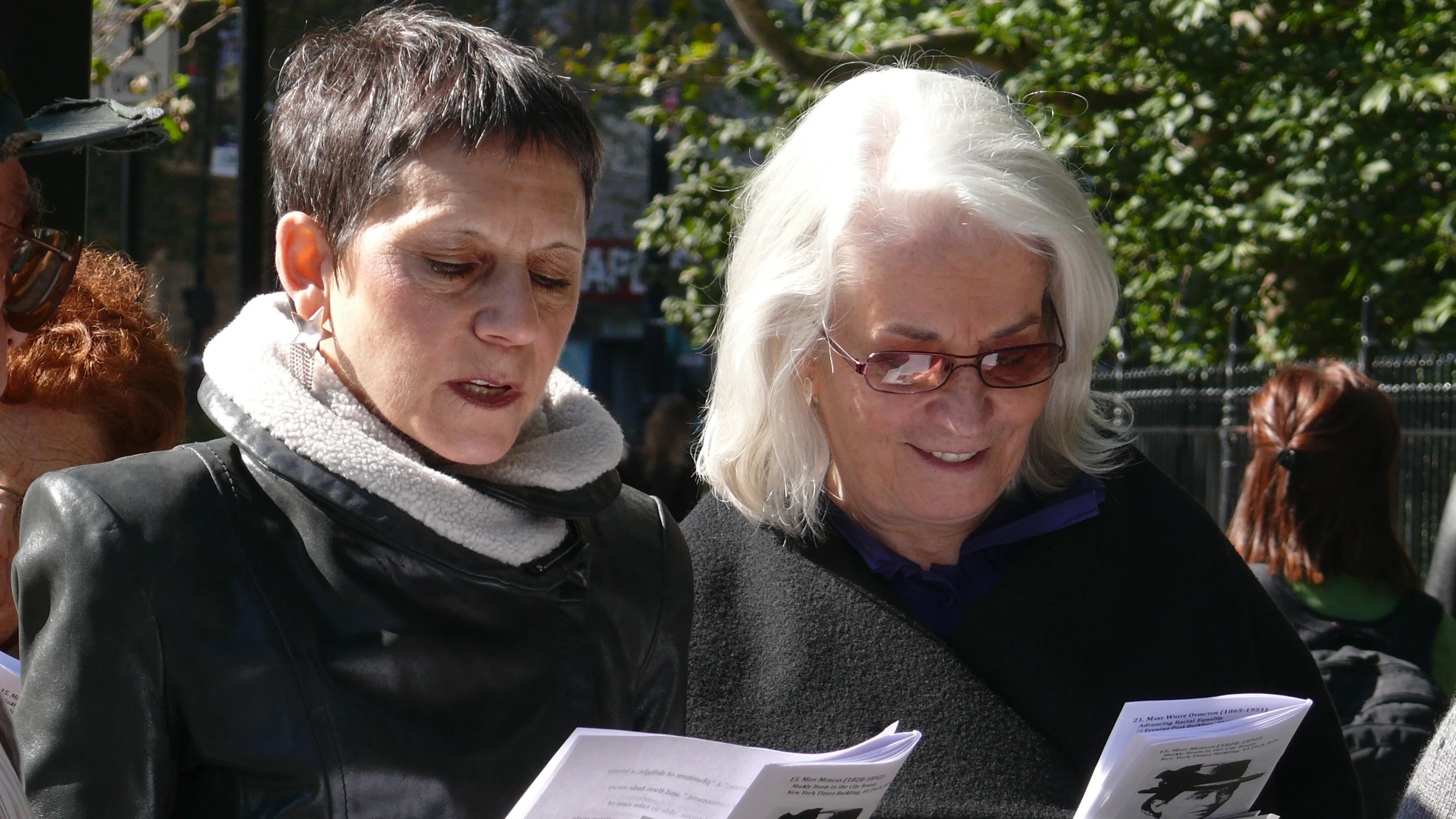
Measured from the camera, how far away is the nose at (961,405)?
98.0 inches

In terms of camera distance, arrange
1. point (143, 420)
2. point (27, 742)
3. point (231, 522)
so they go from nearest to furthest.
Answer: point (27, 742)
point (231, 522)
point (143, 420)

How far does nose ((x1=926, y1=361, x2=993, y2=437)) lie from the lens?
2.49 meters

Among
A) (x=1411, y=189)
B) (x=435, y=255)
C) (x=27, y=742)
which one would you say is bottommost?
(x=1411, y=189)

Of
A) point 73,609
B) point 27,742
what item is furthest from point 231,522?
point 27,742

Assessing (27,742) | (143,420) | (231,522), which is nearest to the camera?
(27,742)

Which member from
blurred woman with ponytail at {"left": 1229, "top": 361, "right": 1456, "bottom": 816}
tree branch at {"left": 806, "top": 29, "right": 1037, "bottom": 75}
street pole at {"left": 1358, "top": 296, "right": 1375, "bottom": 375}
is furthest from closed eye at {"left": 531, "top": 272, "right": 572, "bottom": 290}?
tree branch at {"left": 806, "top": 29, "right": 1037, "bottom": 75}

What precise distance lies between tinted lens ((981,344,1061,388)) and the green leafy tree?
359 cm

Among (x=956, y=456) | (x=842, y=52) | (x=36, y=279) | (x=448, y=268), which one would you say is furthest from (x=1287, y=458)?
(x=842, y=52)

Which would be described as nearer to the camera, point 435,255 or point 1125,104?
point 435,255

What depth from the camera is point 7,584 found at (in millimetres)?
2344

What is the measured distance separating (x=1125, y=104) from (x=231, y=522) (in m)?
7.03

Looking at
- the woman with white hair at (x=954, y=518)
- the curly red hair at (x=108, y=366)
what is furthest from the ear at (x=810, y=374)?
the curly red hair at (x=108, y=366)

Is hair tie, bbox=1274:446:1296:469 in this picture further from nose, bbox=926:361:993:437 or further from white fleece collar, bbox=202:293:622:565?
white fleece collar, bbox=202:293:622:565

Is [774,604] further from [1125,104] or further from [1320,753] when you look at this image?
[1125,104]
